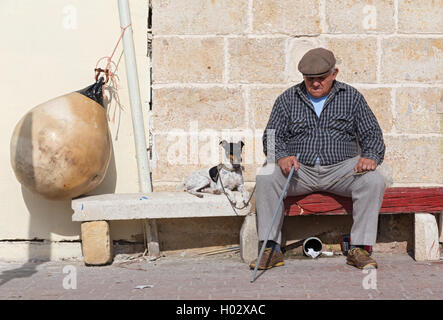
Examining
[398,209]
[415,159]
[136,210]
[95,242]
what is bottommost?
[95,242]

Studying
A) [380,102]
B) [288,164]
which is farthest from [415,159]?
[288,164]

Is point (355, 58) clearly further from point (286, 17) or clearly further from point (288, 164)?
point (288, 164)

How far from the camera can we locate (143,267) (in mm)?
4762

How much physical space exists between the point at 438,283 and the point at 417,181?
1.28 m

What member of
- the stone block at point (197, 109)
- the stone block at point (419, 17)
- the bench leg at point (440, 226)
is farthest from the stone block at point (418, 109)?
the stone block at point (197, 109)

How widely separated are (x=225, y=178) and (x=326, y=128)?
2.83 ft

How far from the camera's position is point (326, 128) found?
4.64 metres

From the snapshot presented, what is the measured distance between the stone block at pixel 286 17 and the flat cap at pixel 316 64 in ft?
1.95

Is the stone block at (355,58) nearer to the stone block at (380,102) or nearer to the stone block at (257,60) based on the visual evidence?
the stone block at (380,102)

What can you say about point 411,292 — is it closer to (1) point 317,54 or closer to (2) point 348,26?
(1) point 317,54

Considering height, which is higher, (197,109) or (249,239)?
(197,109)

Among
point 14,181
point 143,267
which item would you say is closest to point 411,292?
point 143,267

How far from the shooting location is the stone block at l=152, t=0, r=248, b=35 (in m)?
5.07

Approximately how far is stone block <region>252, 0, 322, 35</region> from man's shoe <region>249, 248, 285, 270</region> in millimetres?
1812
